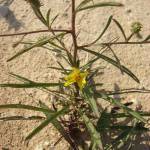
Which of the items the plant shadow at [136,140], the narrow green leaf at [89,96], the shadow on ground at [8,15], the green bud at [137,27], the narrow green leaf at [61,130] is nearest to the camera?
the narrow green leaf at [89,96]

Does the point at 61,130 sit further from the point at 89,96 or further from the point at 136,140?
the point at 136,140

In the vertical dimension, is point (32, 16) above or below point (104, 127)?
above

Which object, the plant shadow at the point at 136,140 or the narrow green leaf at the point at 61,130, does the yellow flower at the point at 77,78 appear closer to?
the narrow green leaf at the point at 61,130

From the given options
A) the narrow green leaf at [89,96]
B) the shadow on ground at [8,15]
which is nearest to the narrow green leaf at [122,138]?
the narrow green leaf at [89,96]

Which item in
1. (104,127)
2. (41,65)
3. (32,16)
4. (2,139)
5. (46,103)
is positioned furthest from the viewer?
(32,16)

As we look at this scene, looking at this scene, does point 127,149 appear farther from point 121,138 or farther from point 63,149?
point 63,149

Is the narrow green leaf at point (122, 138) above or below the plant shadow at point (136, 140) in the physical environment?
above

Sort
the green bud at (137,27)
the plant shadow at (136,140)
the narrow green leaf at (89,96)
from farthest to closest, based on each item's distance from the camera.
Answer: the green bud at (137,27) < the plant shadow at (136,140) < the narrow green leaf at (89,96)

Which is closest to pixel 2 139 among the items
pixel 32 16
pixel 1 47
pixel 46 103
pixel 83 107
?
pixel 46 103

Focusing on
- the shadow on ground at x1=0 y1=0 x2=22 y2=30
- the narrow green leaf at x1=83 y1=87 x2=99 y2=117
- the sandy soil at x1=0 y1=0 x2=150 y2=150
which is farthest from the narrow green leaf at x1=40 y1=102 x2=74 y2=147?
the shadow on ground at x1=0 y1=0 x2=22 y2=30
